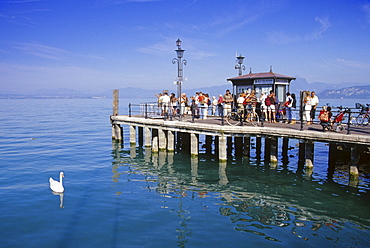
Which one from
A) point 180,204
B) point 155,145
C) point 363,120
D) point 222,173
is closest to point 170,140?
point 155,145

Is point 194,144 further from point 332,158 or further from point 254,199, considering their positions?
point 332,158

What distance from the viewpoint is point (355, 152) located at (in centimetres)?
1367

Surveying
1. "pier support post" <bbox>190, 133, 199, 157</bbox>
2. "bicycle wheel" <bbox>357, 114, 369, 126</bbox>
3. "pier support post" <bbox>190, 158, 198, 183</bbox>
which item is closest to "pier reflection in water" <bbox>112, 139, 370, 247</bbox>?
"pier support post" <bbox>190, 158, 198, 183</bbox>

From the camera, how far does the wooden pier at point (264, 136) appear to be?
1375cm

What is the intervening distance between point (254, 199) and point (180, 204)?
2.81m

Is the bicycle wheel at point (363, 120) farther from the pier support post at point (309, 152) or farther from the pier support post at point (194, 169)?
the pier support post at point (194, 169)

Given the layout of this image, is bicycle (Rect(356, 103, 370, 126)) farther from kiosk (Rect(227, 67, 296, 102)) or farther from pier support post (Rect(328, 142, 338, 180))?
kiosk (Rect(227, 67, 296, 102))

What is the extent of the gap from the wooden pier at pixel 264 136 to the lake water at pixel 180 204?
0.88m

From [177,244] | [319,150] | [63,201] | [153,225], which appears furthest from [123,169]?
[319,150]

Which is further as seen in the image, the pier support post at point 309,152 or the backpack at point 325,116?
the pier support post at point 309,152

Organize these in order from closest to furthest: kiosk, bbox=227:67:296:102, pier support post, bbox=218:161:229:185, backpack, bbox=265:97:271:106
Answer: pier support post, bbox=218:161:229:185, backpack, bbox=265:97:271:106, kiosk, bbox=227:67:296:102

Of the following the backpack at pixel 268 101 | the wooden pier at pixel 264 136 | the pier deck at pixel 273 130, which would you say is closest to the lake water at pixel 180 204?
the wooden pier at pixel 264 136

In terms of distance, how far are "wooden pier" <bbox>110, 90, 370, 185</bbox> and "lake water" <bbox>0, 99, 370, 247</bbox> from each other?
876 mm

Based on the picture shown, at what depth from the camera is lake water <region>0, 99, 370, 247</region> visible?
367 inches
